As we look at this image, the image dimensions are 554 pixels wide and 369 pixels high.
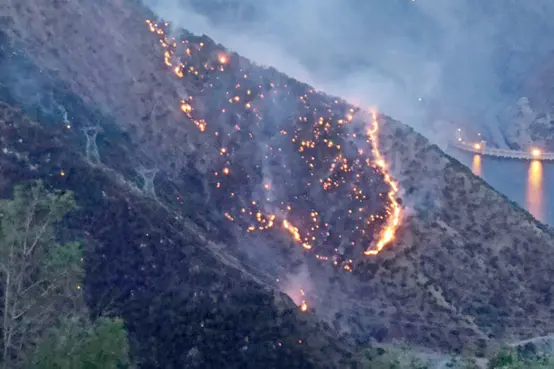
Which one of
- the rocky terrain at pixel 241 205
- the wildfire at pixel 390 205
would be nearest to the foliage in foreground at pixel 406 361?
the rocky terrain at pixel 241 205

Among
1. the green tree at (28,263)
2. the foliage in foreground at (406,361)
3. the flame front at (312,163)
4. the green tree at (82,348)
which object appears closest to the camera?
the green tree at (82,348)

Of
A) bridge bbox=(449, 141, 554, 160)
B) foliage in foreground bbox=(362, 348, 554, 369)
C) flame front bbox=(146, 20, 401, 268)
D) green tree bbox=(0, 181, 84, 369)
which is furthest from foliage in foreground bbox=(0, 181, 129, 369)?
bridge bbox=(449, 141, 554, 160)

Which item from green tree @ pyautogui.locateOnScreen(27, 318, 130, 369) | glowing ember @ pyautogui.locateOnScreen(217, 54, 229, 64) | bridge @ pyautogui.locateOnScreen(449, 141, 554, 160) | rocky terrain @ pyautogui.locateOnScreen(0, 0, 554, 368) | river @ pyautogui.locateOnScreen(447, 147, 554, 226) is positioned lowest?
green tree @ pyautogui.locateOnScreen(27, 318, 130, 369)

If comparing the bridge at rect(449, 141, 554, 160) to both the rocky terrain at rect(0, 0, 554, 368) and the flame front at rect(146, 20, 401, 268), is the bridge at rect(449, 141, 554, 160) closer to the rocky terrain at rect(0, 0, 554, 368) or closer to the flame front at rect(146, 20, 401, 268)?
the rocky terrain at rect(0, 0, 554, 368)

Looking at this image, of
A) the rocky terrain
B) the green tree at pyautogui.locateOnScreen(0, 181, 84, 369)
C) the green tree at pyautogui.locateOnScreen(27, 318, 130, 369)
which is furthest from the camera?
the rocky terrain

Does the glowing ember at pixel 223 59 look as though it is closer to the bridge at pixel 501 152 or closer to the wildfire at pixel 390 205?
the wildfire at pixel 390 205

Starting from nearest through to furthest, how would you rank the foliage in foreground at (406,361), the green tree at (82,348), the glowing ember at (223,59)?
the green tree at (82,348)
the foliage in foreground at (406,361)
the glowing ember at (223,59)

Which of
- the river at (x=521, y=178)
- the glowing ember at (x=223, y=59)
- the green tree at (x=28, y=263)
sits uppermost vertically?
the river at (x=521, y=178)

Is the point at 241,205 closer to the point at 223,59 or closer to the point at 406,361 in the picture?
the point at 223,59
